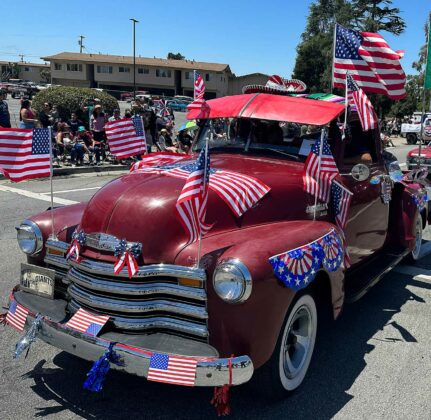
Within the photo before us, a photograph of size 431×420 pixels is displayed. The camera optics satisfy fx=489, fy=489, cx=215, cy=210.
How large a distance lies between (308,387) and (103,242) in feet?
5.63

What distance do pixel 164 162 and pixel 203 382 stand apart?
2295 mm

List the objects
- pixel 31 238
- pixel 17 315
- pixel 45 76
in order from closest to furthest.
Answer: pixel 17 315 < pixel 31 238 < pixel 45 76

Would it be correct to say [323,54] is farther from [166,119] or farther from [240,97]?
[240,97]

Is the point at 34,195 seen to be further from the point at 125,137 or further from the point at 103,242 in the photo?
the point at 103,242

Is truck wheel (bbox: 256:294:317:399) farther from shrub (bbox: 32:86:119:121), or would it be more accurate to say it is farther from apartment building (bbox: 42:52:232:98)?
apartment building (bbox: 42:52:232:98)

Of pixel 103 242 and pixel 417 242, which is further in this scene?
pixel 417 242

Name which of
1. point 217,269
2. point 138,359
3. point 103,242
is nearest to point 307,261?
point 217,269

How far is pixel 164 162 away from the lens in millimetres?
4430

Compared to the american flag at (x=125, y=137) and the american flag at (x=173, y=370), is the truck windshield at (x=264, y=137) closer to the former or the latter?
the american flag at (x=125, y=137)

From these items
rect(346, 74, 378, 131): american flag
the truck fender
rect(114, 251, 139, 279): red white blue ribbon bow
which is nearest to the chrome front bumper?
the truck fender

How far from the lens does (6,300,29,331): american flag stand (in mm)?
3236

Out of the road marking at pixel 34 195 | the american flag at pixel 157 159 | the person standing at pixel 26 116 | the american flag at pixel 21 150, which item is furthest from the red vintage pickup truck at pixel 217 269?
the person standing at pixel 26 116

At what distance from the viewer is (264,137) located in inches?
173

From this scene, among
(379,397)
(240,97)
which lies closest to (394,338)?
(379,397)
